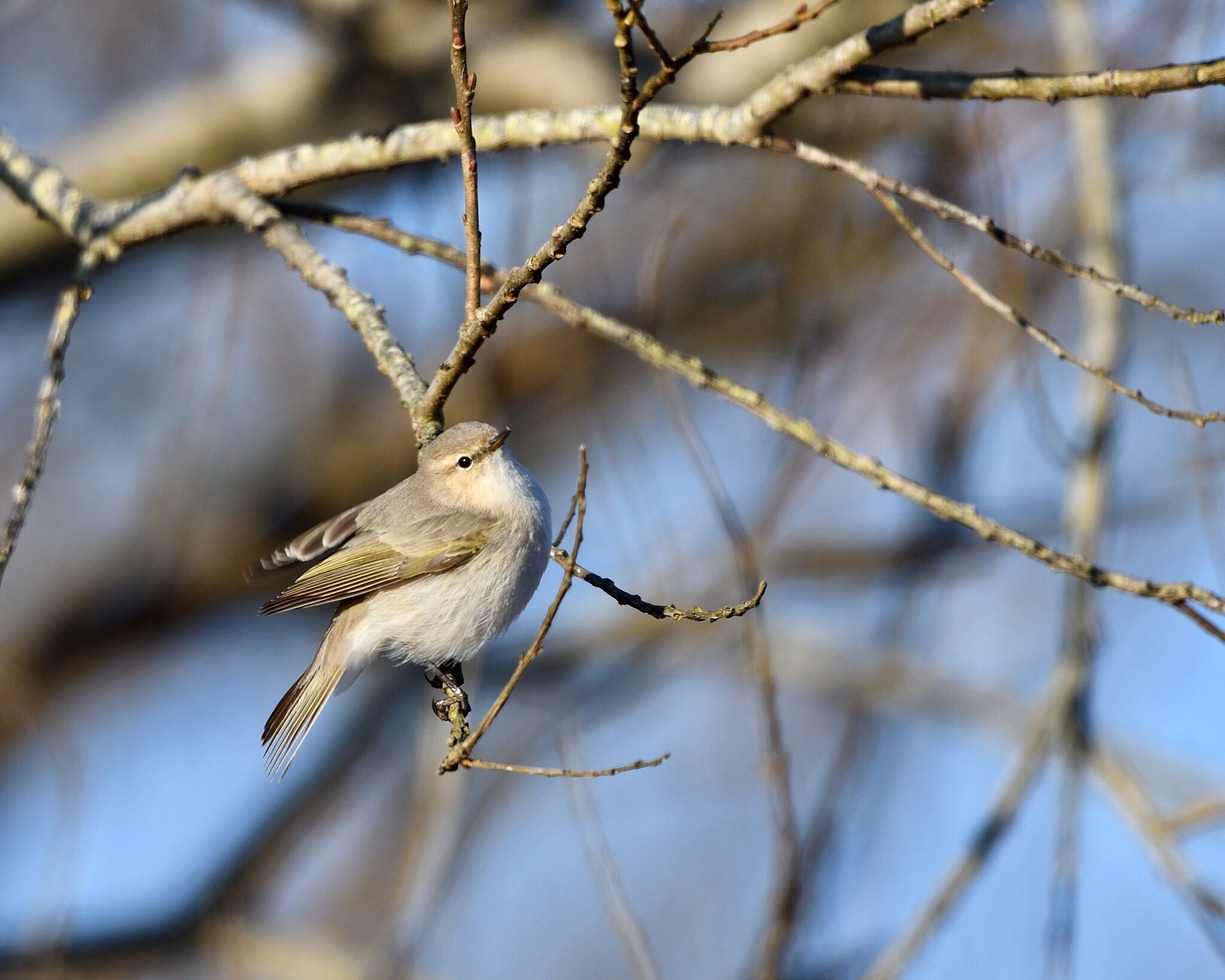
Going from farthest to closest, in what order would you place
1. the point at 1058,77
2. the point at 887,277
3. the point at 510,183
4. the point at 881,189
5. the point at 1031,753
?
1. the point at 887,277
2. the point at 510,183
3. the point at 1031,753
4. the point at 881,189
5. the point at 1058,77

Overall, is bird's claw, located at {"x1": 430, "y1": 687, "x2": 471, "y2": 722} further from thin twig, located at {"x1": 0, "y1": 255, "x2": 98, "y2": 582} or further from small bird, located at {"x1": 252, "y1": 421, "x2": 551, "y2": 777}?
thin twig, located at {"x1": 0, "y1": 255, "x2": 98, "y2": 582}

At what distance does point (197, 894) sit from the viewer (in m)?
7.22

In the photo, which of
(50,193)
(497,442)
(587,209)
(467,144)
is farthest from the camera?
(50,193)

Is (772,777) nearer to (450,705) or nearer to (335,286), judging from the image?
(450,705)

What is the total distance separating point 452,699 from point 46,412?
109cm

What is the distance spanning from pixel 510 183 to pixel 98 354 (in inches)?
230

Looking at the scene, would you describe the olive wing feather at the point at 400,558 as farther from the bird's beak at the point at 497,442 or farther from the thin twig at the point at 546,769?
the thin twig at the point at 546,769

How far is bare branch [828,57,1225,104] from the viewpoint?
1933mm

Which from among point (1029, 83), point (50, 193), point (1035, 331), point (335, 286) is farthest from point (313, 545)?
point (1029, 83)

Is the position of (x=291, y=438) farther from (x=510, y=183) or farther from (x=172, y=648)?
(x=510, y=183)

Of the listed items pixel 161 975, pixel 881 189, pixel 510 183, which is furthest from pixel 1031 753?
pixel 161 975

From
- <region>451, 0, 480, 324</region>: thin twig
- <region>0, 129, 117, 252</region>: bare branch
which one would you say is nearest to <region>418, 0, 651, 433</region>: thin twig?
<region>451, 0, 480, 324</region>: thin twig

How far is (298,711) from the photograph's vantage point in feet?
10.1

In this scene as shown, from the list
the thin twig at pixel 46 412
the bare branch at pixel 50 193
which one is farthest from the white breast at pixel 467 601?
the bare branch at pixel 50 193
